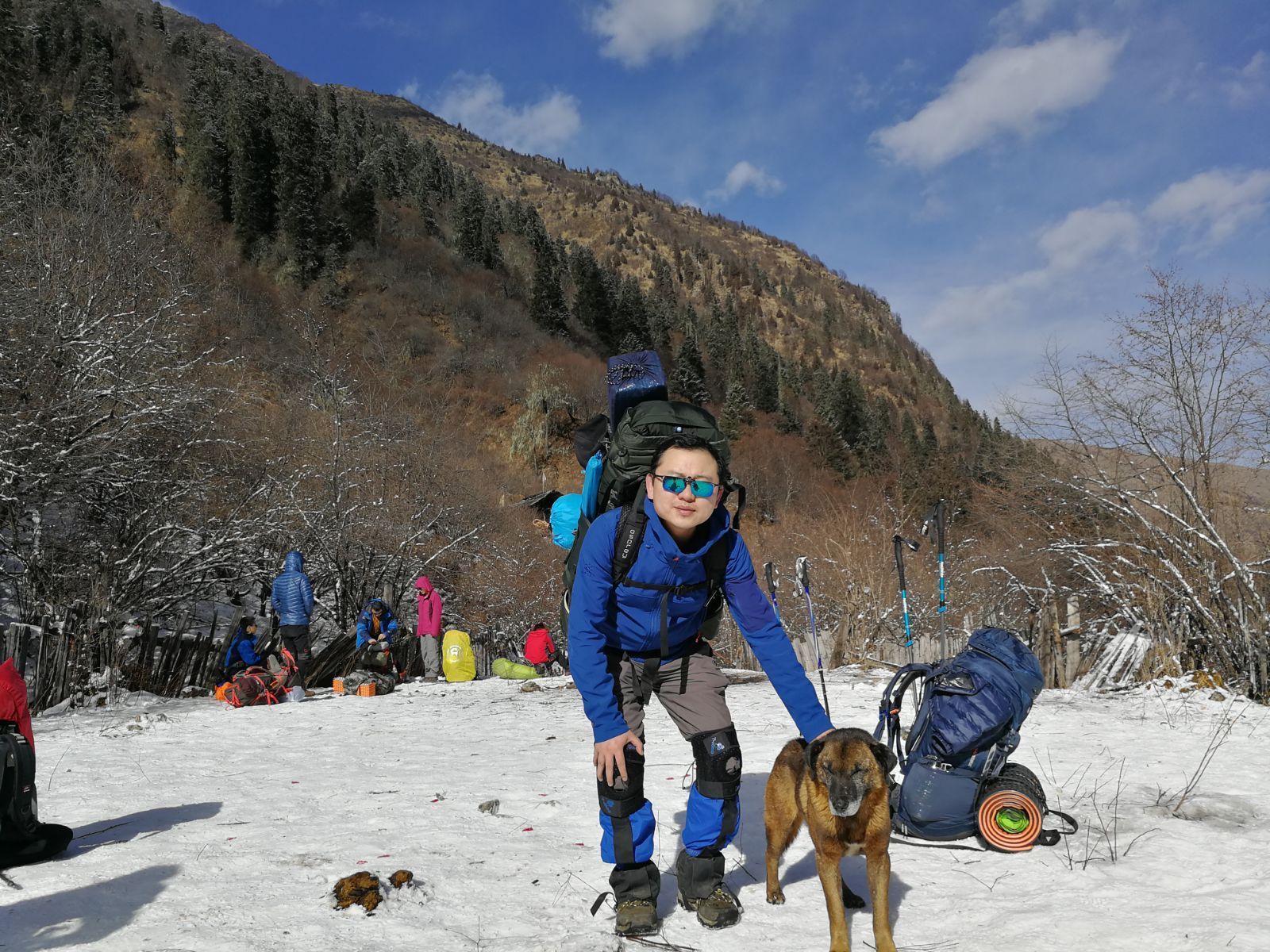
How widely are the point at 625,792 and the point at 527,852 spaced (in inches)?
48.4

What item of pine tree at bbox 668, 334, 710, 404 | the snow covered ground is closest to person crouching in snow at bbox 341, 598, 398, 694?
the snow covered ground

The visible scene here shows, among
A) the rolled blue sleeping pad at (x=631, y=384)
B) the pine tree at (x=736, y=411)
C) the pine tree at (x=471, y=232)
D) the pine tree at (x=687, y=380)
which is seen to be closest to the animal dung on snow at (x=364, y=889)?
the rolled blue sleeping pad at (x=631, y=384)

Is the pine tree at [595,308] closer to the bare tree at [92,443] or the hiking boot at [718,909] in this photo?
the bare tree at [92,443]

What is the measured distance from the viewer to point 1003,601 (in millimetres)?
13062

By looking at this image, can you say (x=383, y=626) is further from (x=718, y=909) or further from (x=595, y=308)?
(x=595, y=308)

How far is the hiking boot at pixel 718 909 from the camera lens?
2816 mm

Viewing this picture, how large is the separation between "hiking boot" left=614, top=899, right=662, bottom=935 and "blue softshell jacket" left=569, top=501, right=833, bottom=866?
0.46 feet

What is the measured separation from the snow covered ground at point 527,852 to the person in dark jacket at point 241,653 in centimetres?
311

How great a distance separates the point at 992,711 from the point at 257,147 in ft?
155

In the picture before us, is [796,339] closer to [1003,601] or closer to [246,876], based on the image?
[1003,601]

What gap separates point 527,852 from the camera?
374cm

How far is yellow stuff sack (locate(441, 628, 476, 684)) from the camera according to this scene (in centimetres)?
1184

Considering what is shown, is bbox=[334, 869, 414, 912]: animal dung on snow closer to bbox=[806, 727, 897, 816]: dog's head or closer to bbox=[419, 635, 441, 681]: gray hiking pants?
bbox=[806, 727, 897, 816]: dog's head

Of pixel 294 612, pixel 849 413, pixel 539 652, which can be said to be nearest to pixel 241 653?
pixel 294 612
